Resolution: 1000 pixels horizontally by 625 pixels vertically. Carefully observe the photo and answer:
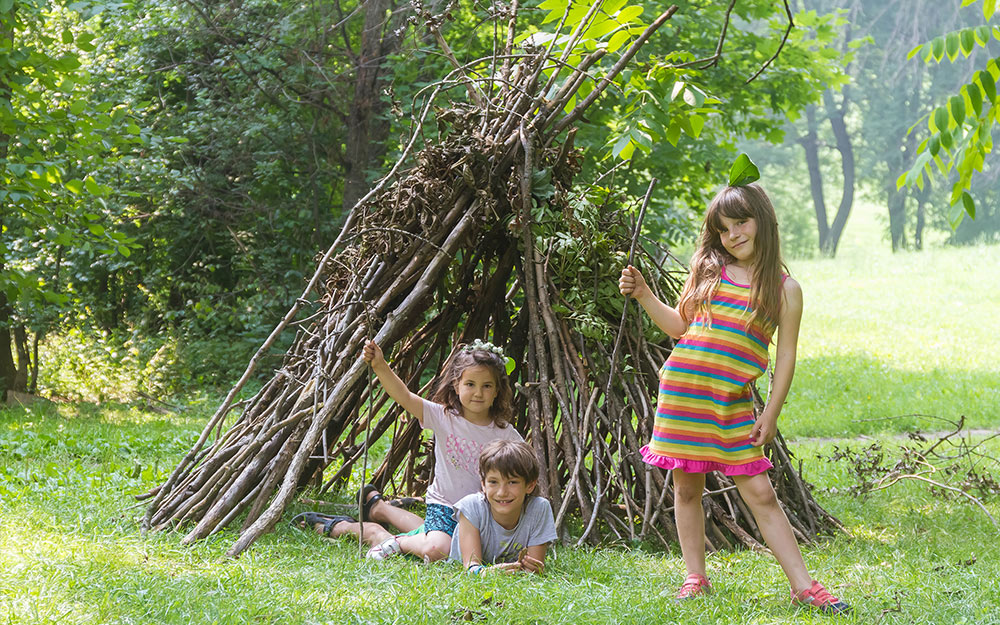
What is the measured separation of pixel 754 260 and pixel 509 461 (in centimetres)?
108

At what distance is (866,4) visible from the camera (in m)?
30.6

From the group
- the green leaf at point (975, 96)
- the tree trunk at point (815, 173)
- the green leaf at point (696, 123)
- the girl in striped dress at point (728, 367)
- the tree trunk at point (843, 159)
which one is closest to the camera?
the girl in striped dress at point (728, 367)

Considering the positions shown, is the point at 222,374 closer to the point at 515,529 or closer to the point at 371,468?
the point at 371,468

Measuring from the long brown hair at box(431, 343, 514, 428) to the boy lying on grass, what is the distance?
0.40 m

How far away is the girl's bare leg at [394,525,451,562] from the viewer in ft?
11.3

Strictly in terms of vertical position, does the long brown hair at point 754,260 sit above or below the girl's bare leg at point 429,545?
above

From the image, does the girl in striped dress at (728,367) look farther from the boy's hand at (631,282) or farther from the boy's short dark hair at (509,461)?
the boy's short dark hair at (509,461)

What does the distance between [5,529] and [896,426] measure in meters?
6.57

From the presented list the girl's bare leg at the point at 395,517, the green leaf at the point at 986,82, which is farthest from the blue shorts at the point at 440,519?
the green leaf at the point at 986,82

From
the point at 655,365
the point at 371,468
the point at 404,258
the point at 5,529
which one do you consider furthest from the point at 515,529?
the point at 371,468

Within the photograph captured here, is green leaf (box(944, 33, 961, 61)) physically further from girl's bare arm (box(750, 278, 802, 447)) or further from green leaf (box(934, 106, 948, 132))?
girl's bare arm (box(750, 278, 802, 447))

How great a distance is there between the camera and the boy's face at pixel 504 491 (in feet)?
10.9

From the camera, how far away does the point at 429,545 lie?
137 inches

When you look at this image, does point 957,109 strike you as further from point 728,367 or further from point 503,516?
point 503,516
